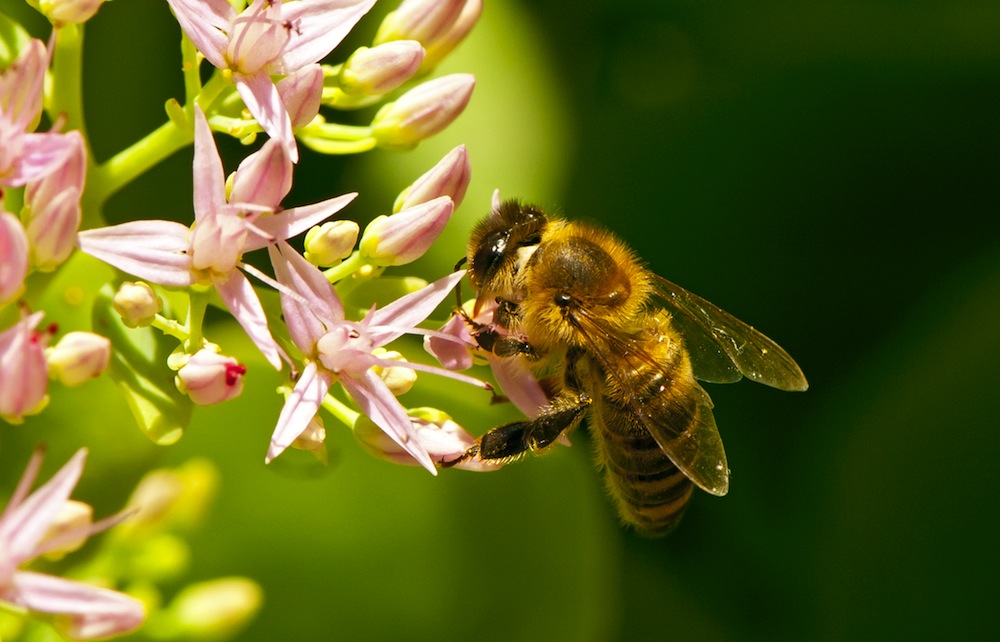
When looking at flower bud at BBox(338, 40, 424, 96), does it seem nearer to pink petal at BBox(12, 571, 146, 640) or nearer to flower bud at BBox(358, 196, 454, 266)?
flower bud at BBox(358, 196, 454, 266)

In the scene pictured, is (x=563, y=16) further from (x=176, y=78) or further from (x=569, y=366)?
(x=569, y=366)

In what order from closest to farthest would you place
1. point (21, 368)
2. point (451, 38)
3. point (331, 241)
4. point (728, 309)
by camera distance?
1. point (21, 368)
2. point (331, 241)
3. point (451, 38)
4. point (728, 309)

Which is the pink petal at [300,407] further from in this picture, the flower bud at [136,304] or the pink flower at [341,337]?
the flower bud at [136,304]

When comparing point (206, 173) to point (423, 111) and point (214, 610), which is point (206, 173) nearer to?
point (423, 111)

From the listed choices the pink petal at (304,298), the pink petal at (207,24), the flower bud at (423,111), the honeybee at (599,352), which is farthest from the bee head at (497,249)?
the pink petal at (207,24)

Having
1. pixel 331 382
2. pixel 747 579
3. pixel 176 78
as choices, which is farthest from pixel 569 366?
pixel 176 78

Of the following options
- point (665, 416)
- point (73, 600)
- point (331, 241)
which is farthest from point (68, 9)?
point (665, 416)
